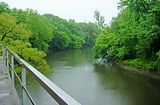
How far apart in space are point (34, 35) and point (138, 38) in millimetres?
18215

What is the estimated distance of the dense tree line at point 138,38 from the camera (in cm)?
2934

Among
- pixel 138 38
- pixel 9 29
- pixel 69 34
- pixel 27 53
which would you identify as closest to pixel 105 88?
pixel 27 53

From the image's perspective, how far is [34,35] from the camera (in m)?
46.4

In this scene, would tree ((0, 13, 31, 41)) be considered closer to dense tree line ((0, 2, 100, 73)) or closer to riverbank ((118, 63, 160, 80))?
dense tree line ((0, 2, 100, 73))

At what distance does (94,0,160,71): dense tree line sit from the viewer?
29.3 m

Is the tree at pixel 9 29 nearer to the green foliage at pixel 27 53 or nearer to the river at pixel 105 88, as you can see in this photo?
the green foliage at pixel 27 53

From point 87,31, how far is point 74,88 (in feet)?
266

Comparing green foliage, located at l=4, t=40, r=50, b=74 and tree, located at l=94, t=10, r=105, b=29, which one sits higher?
tree, located at l=94, t=10, r=105, b=29

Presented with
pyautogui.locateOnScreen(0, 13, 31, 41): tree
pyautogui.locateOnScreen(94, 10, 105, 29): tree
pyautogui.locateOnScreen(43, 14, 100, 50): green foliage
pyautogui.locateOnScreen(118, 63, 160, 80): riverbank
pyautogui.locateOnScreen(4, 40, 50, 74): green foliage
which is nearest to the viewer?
pyautogui.locateOnScreen(4, 40, 50, 74): green foliage

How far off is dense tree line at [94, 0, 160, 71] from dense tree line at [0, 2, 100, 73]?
9.31 m

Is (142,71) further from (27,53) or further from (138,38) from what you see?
(27,53)

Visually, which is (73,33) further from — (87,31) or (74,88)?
(74,88)

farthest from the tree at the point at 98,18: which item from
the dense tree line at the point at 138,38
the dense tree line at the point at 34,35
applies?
the dense tree line at the point at 138,38

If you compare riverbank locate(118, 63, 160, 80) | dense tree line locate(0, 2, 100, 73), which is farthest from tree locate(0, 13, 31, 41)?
riverbank locate(118, 63, 160, 80)
